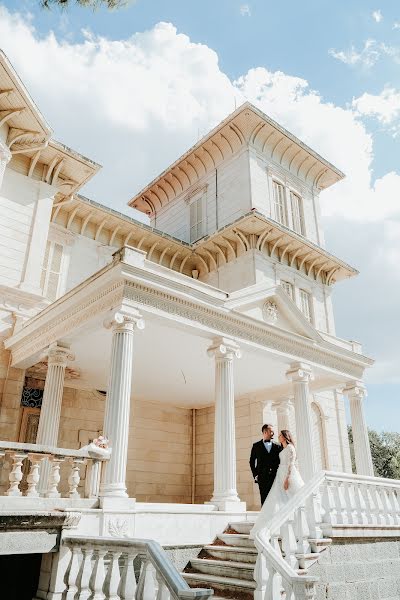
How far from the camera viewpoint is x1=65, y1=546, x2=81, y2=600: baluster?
19.6 feet

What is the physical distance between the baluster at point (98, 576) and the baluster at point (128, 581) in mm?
449

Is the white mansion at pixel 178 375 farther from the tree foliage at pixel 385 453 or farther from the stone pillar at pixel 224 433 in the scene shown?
the tree foliage at pixel 385 453

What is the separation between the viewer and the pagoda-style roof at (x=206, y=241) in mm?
16844

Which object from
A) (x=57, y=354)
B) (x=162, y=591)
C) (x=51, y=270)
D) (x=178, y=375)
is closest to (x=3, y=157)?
(x=51, y=270)

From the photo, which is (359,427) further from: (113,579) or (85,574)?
(113,579)

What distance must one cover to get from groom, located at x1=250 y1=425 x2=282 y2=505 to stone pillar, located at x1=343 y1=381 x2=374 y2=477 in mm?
6620

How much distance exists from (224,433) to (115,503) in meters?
3.26

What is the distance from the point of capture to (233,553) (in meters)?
8.19

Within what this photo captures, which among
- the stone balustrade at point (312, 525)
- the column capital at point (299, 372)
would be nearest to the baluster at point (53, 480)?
the stone balustrade at point (312, 525)

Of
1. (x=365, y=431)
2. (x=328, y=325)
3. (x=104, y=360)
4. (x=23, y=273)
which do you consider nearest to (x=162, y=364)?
(x=104, y=360)

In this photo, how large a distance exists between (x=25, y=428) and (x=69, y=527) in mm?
7185

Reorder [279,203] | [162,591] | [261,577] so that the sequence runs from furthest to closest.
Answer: [279,203] → [261,577] → [162,591]

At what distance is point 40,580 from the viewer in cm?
651

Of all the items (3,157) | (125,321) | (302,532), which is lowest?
(302,532)
